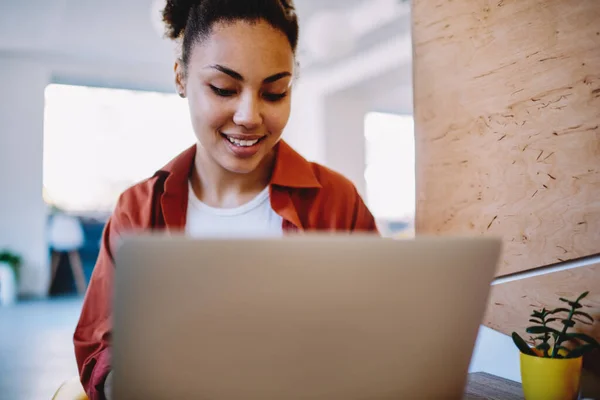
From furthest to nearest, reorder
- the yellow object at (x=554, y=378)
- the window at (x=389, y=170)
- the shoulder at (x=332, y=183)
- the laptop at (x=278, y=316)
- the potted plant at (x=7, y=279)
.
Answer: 1. the window at (x=389, y=170)
2. the potted plant at (x=7, y=279)
3. the shoulder at (x=332, y=183)
4. the yellow object at (x=554, y=378)
5. the laptop at (x=278, y=316)

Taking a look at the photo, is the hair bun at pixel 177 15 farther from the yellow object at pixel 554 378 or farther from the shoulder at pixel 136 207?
the yellow object at pixel 554 378

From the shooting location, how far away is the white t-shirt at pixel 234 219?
56.2 inches

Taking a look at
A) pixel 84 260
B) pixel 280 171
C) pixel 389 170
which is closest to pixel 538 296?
pixel 280 171

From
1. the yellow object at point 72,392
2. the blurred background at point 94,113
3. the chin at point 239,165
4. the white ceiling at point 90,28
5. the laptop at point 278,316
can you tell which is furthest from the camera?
the blurred background at point 94,113

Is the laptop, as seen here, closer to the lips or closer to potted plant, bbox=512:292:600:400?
potted plant, bbox=512:292:600:400

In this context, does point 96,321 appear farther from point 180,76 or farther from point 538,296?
point 538,296

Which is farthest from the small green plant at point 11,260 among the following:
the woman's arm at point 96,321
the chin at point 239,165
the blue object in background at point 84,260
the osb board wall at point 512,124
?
the osb board wall at point 512,124

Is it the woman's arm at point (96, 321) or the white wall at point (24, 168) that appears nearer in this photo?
the woman's arm at point (96, 321)

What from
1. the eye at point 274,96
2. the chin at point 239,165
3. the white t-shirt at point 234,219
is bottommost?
the white t-shirt at point 234,219

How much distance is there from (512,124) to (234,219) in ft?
2.37

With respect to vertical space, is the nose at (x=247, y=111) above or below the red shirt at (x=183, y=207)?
above

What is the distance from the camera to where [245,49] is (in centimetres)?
132

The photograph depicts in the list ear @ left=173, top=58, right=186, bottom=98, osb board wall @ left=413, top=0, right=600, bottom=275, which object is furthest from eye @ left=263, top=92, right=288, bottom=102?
osb board wall @ left=413, top=0, right=600, bottom=275

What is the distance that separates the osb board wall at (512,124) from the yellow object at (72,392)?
0.93m
